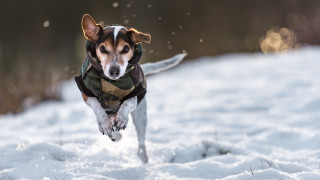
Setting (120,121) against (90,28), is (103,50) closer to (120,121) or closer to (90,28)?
(90,28)

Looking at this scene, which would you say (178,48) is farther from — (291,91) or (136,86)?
(136,86)

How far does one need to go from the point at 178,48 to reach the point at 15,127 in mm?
7860

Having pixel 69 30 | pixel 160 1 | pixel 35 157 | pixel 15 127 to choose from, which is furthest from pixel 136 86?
pixel 160 1

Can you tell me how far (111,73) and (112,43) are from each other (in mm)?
264

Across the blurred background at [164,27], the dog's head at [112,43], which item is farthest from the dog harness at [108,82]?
the blurred background at [164,27]

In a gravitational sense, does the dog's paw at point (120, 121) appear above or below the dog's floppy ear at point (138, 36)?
below

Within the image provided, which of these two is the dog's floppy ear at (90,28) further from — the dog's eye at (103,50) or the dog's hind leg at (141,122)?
the dog's hind leg at (141,122)

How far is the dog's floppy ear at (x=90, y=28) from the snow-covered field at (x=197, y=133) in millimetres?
1096

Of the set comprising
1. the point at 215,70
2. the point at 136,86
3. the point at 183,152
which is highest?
the point at 136,86

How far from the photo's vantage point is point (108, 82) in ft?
11.3

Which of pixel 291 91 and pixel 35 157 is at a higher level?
pixel 35 157

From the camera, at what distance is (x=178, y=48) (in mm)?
12961

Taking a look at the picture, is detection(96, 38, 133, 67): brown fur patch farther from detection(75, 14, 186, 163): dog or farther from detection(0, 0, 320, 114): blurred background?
detection(0, 0, 320, 114): blurred background

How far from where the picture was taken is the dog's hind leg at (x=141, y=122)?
410 centimetres
